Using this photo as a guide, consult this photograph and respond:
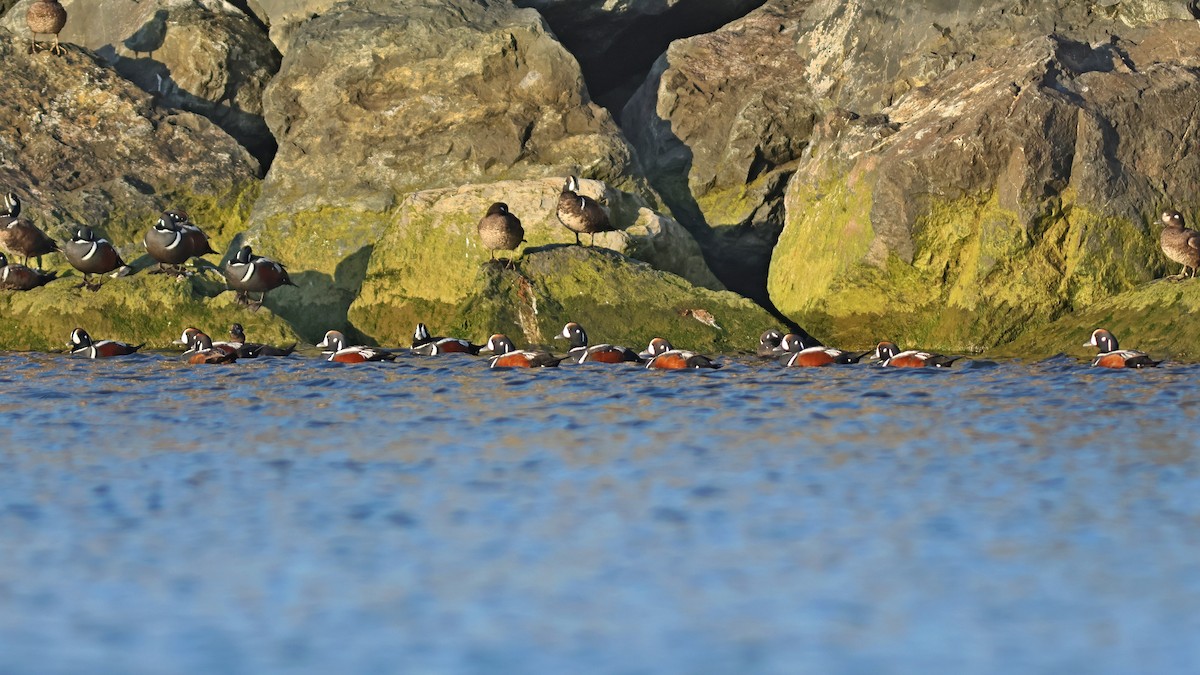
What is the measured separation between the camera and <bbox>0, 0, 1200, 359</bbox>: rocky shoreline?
17844mm

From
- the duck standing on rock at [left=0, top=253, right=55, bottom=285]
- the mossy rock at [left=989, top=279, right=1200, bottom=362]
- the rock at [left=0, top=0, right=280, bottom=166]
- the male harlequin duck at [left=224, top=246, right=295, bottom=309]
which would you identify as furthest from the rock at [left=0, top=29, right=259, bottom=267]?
the mossy rock at [left=989, top=279, right=1200, bottom=362]

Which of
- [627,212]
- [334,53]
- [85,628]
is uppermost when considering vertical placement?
[334,53]

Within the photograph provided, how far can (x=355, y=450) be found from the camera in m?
10.2

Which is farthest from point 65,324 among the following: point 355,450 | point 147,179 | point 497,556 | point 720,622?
point 720,622

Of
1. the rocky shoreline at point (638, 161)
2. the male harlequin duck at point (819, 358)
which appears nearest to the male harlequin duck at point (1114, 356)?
the rocky shoreline at point (638, 161)

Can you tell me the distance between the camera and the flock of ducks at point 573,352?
15266mm

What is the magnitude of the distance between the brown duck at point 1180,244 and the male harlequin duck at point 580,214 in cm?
645

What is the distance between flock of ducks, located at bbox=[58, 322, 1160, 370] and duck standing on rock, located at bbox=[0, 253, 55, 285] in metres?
1.91

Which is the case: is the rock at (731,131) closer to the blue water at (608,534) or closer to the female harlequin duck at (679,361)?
the female harlequin duck at (679,361)

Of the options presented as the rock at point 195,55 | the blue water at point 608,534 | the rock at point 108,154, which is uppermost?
the rock at point 195,55

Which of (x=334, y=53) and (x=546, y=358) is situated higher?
(x=334, y=53)

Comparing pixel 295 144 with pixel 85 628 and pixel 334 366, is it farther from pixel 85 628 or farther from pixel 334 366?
pixel 85 628

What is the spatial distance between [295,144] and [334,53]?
147cm

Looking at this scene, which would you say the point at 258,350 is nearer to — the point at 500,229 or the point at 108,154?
the point at 500,229
